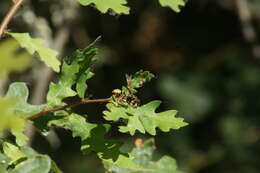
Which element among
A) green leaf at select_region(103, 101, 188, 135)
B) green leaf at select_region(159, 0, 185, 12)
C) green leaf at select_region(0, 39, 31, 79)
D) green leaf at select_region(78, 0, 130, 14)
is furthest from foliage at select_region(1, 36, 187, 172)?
green leaf at select_region(0, 39, 31, 79)

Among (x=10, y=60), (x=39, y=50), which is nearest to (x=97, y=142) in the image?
(x=39, y=50)

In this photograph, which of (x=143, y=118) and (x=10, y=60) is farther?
(x=143, y=118)

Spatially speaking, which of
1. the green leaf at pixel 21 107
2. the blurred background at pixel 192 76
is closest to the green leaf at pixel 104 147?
the green leaf at pixel 21 107

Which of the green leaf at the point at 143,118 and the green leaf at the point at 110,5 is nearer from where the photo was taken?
the green leaf at the point at 143,118

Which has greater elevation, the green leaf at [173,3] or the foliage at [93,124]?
the green leaf at [173,3]

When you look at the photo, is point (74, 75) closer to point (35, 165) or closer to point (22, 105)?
point (22, 105)

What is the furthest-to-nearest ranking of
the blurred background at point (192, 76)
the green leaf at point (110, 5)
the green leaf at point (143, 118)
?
the blurred background at point (192, 76) → the green leaf at point (110, 5) → the green leaf at point (143, 118)

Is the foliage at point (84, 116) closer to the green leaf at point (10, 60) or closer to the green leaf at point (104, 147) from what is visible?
the green leaf at point (104, 147)
